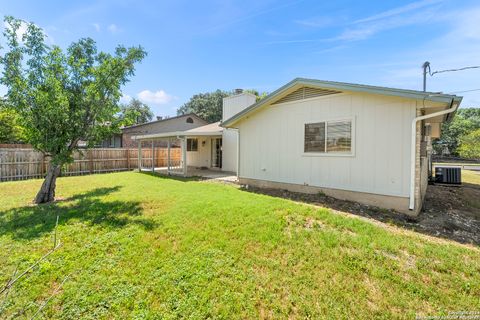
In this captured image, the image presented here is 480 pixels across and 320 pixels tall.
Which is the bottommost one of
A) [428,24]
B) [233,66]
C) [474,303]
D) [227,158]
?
[474,303]

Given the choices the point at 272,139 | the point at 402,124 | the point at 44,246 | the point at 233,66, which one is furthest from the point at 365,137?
the point at 233,66

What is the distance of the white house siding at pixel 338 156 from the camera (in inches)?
241

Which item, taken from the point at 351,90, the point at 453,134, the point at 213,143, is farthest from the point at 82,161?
the point at 453,134

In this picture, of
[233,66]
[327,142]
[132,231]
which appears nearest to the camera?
[132,231]

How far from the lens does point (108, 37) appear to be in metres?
8.81

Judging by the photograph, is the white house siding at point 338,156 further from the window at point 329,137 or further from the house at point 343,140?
the window at point 329,137

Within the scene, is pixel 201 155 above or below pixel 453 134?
below

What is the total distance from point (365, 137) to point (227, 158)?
9349 millimetres

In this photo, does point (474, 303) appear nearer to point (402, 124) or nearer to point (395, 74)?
point (402, 124)

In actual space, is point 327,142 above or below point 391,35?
below

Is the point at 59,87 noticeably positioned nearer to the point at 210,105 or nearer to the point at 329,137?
the point at 329,137

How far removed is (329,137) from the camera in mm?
7375

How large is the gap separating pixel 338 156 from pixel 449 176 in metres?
8.42

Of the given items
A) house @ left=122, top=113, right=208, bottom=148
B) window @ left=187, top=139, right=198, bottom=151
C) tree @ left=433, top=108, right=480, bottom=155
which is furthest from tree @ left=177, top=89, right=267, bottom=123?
tree @ left=433, top=108, right=480, bottom=155
